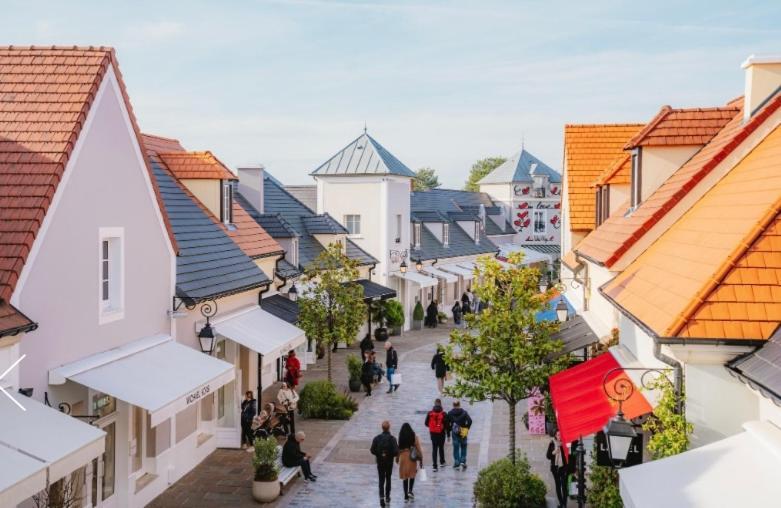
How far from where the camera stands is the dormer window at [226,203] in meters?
24.9

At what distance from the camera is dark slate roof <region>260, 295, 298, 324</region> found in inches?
996

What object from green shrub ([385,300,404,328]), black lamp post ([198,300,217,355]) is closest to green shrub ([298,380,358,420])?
black lamp post ([198,300,217,355])

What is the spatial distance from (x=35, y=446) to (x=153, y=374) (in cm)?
473

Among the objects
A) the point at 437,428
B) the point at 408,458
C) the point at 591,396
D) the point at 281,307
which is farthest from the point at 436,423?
the point at 281,307

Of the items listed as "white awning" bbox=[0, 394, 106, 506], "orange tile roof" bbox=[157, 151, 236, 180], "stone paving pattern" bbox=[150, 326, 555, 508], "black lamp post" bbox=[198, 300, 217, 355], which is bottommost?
"stone paving pattern" bbox=[150, 326, 555, 508]

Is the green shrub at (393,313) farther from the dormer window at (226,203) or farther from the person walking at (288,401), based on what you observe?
the person walking at (288,401)

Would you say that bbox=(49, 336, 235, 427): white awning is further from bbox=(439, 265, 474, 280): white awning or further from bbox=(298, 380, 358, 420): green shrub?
bbox=(439, 265, 474, 280): white awning

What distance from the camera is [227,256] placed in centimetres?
2259

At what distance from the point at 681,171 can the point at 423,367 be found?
61.6ft

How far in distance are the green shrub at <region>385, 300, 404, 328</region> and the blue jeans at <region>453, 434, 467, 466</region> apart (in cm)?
2237

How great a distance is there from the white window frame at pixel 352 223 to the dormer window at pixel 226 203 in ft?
57.2

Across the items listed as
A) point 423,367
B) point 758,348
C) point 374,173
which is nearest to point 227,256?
point 423,367

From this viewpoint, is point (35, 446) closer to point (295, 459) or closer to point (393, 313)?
point (295, 459)

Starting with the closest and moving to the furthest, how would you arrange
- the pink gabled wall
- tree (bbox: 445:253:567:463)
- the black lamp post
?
the pink gabled wall, tree (bbox: 445:253:567:463), the black lamp post
